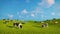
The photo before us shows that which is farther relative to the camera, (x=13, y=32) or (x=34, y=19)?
(x=34, y=19)

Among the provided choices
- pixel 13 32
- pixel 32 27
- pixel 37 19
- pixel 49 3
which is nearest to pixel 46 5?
pixel 49 3

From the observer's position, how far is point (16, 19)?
129 inches

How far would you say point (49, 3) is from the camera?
3.24 meters

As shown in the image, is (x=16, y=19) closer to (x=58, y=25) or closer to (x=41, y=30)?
(x=41, y=30)

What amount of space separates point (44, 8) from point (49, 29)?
0.47 m

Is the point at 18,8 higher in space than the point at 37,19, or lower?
higher

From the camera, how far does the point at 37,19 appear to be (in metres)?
3.28

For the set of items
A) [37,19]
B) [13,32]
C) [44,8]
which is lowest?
[13,32]

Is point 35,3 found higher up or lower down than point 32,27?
higher up

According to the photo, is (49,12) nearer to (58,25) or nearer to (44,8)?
(44,8)

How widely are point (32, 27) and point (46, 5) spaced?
565mm

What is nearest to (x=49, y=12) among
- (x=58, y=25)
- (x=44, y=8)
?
(x=44, y=8)

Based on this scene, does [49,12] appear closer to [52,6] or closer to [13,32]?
[52,6]

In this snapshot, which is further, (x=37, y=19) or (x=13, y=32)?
(x=37, y=19)
